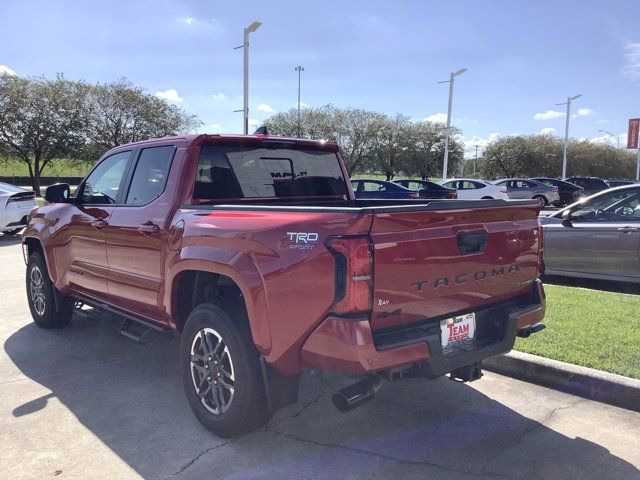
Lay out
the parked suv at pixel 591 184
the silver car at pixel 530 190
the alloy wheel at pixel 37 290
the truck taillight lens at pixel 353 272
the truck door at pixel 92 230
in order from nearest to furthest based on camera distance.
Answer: the truck taillight lens at pixel 353 272
the truck door at pixel 92 230
the alloy wheel at pixel 37 290
the silver car at pixel 530 190
the parked suv at pixel 591 184

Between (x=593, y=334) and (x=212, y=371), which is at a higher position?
(x=212, y=371)

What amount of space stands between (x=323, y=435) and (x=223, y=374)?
30.8 inches

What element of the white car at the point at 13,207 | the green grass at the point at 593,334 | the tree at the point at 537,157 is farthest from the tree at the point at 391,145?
the green grass at the point at 593,334

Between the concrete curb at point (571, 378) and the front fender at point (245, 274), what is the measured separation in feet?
7.97

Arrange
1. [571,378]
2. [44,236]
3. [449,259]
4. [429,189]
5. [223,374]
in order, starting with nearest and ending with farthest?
[449,259], [223,374], [571,378], [44,236], [429,189]

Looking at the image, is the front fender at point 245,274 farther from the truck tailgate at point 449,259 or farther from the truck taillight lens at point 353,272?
the truck tailgate at point 449,259

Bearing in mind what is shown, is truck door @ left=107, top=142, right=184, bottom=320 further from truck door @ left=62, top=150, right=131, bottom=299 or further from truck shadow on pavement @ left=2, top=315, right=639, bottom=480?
truck shadow on pavement @ left=2, top=315, right=639, bottom=480

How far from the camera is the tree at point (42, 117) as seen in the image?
90.9 ft

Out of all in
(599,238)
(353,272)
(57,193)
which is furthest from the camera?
(599,238)

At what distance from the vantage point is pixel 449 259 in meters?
2.97

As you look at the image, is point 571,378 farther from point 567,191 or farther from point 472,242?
point 567,191

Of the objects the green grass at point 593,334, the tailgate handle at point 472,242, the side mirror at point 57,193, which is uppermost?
the side mirror at point 57,193

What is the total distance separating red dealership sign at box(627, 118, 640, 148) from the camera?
4519 cm

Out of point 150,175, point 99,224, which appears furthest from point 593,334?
point 99,224
